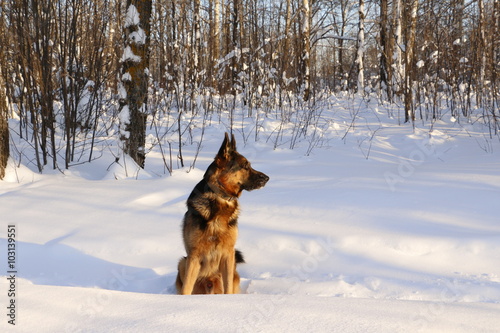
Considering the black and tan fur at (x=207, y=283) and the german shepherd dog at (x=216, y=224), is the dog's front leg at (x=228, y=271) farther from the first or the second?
the black and tan fur at (x=207, y=283)

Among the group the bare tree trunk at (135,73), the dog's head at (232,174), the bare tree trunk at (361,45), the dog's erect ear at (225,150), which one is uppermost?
the bare tree trunk at (361,45)

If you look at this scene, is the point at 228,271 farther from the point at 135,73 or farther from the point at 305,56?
the point at 305,56

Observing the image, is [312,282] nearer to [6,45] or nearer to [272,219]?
[272,219]

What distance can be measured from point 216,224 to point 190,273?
0.40 meters

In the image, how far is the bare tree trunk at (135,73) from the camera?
19.4 ft

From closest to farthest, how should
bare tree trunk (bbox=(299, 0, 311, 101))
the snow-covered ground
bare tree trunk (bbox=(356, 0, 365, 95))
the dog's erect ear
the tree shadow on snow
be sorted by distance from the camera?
the snow-covered ground, the dog's erect ear, the tree shadow on snow, bare tree trunk (bbox=(299, 0, 311, 101)), bare tree trunk (bbox=(356, 0, 365, 95))

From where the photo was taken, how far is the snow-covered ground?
6.19 feet

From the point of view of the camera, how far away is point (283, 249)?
3912 mm

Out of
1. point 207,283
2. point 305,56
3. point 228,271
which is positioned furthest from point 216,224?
point 305,56

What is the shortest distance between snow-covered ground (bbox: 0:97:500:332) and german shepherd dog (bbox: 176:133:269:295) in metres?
0.27

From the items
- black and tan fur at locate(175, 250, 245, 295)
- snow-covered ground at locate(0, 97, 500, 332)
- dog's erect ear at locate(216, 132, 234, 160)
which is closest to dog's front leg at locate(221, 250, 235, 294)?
black and tan fur at locate(175, 250, 245, 295)

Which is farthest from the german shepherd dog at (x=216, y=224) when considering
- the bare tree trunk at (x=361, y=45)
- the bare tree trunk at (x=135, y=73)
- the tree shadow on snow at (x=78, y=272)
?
the bare tree trunk at (x=361, y=45)

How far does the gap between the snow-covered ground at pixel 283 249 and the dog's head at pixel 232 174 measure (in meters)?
0.81

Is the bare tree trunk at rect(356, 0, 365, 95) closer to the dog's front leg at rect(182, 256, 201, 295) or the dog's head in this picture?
the dog's head
